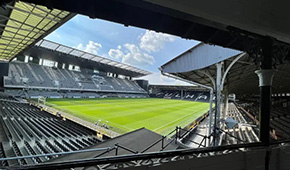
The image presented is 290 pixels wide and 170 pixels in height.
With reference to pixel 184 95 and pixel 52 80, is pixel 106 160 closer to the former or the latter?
pixel 52 80

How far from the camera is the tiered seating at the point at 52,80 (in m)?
31.8

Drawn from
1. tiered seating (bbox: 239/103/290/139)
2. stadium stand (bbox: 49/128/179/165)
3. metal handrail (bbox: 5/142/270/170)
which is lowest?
stadium stand (bbox: 49/128/179/165)

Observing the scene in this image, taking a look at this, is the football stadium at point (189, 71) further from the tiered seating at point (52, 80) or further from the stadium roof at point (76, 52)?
the tiered seating at point (52, 80)

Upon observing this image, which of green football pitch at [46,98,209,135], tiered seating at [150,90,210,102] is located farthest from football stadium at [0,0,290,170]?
tiered seating at [150,90,210,102]

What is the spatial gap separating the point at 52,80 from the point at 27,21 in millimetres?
32084

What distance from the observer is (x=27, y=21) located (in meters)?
10.7

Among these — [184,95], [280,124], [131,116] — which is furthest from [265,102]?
[184,95]

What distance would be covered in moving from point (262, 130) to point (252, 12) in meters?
2.15

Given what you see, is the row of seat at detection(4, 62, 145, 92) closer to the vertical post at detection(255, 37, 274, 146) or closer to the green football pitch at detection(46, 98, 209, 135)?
the green football pitch at detection(46, 98, 209, 135)

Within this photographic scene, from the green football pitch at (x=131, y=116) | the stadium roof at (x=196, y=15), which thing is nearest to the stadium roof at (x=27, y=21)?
the stadium roof at (x=196, y=15)

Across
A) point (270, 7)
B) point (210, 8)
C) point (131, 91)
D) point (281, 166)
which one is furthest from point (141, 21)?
point (131, 91)

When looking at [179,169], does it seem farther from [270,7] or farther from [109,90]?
[109,90]

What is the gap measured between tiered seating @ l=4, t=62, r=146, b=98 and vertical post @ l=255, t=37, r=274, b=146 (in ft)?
125

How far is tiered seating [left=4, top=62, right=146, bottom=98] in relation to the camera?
3181 centimetres
